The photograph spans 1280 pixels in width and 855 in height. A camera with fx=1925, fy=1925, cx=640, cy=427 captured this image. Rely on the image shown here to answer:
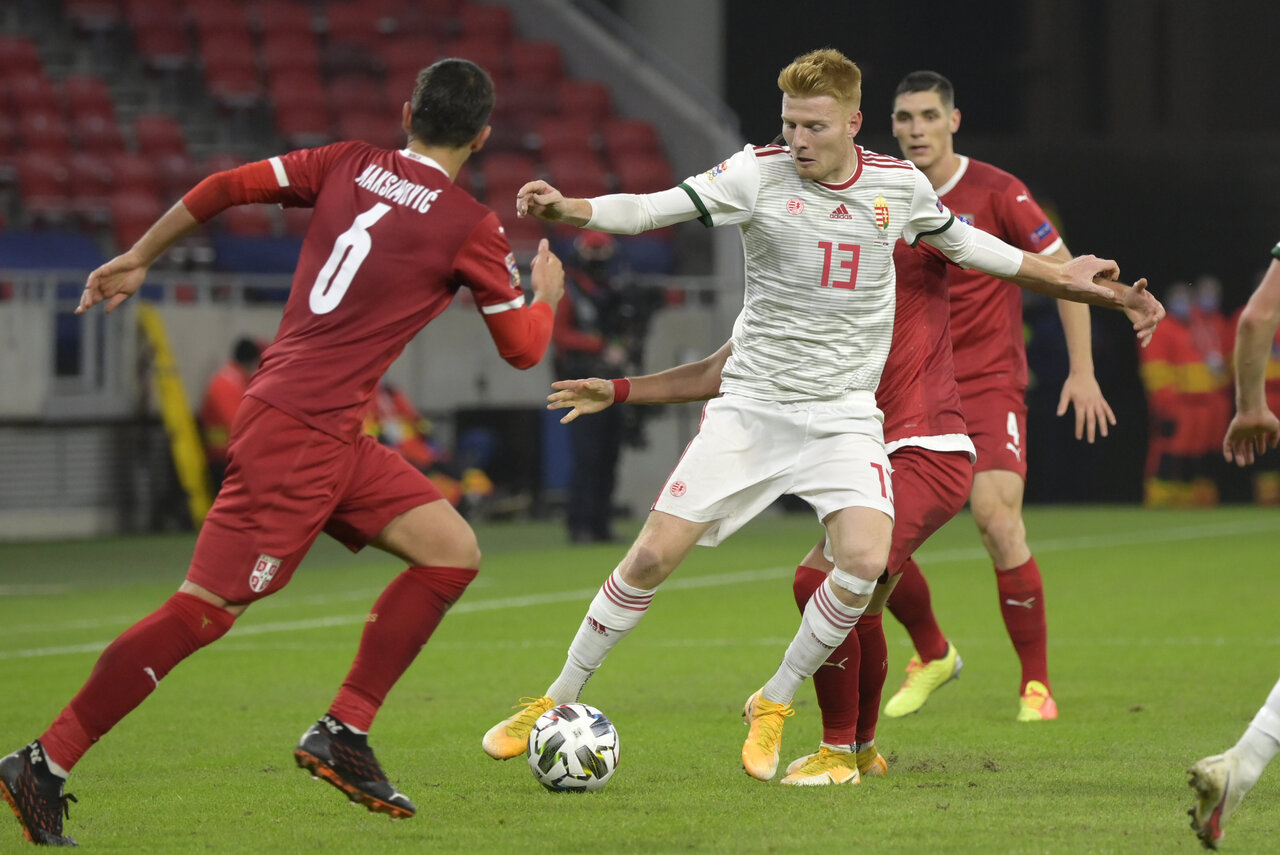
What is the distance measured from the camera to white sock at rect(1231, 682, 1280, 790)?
4.39 metres

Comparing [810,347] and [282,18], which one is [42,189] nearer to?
[282,18]

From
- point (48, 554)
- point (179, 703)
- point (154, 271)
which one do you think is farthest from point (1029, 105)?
point (179, 703)

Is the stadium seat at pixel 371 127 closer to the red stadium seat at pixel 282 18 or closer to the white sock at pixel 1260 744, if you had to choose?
the red stadium seat at pixel 282 18

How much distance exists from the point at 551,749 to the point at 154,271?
13347mm

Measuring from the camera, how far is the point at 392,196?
4879mm

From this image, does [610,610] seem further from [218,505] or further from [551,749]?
[218,505]

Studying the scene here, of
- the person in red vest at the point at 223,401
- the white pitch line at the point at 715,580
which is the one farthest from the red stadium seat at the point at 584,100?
the white pitch line at the point at 715,580

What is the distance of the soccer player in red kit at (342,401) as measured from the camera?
4.73 meters

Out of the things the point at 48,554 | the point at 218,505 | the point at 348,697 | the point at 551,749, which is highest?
the point at 218,505

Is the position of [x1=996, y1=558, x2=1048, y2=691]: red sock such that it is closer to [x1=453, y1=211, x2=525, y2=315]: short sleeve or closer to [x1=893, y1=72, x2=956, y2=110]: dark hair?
[x1=893, y1=72, x2=956, y2=110]: dark hair

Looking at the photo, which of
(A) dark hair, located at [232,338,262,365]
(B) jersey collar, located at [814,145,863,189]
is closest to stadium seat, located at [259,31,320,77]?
(A) dark hair, located at [232,338,262,365]

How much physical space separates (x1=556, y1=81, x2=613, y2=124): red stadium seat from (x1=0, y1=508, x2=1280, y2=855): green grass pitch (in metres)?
8.62

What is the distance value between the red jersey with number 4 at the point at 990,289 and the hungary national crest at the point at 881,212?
1.40 meters

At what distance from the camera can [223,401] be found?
51.8 ft
